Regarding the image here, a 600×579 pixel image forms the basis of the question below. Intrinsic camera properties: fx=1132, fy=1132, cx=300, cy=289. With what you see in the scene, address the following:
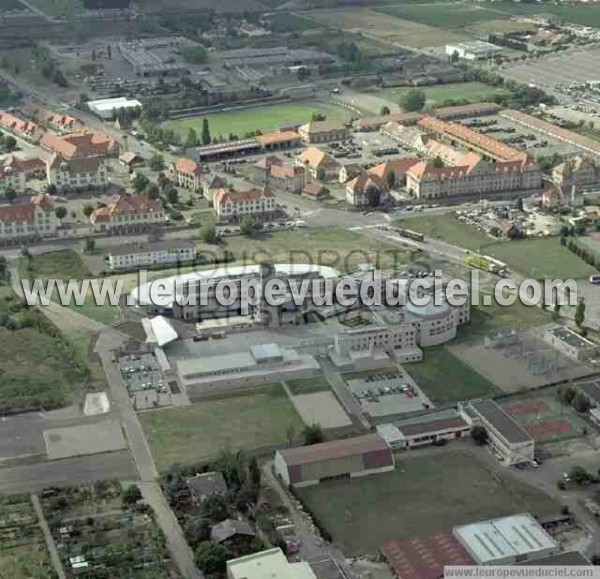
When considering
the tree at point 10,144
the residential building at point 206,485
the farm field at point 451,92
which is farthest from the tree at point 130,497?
the farm field at point 451,92

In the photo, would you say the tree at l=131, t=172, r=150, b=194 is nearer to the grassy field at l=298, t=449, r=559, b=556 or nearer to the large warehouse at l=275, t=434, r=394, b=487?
the large warehouse at l=275, t=434, r=394, b=487

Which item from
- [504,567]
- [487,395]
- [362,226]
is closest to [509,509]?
[504,567]

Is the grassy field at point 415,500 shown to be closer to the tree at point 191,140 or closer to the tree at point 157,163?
the tree at point 157,163

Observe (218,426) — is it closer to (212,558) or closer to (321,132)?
(212,558)

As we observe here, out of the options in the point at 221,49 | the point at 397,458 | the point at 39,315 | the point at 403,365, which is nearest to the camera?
the point at 397,458

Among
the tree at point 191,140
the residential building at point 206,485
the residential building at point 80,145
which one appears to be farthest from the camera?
the tree at point 191,140

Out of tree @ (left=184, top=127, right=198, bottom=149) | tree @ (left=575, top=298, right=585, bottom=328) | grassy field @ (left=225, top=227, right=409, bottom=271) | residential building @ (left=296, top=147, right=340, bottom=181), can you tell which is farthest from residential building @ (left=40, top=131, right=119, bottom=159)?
tree @ (left=575, top=298, right=585, bottom=328)

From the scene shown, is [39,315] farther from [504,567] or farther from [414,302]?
[504,567]
